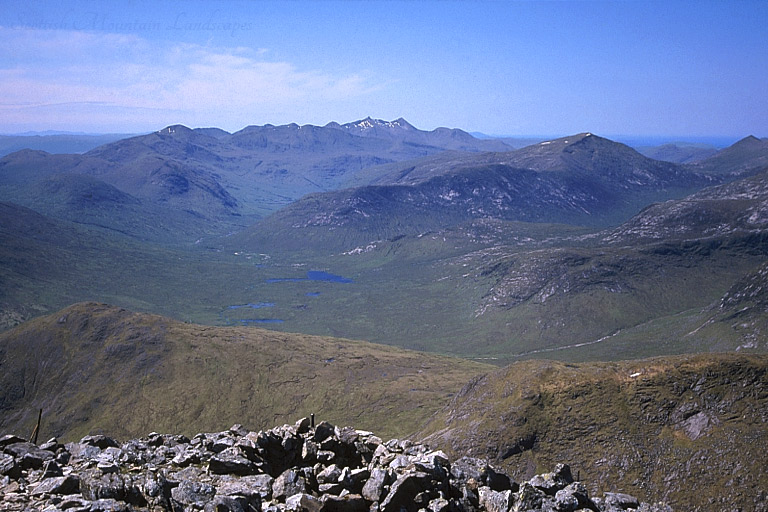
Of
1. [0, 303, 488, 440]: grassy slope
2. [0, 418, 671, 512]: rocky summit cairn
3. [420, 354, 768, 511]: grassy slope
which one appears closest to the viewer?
[0, 418, 671, 512]: rocky summit cairn

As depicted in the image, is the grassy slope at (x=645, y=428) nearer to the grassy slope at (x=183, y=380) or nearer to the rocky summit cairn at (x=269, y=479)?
the rocky summit cairn at (x=269, y=479)

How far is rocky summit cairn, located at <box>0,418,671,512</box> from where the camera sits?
23.5 meters

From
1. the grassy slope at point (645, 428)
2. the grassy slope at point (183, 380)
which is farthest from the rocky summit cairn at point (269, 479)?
the grassy slope at point (183, 380)

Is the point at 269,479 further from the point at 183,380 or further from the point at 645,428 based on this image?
the point at 183,380

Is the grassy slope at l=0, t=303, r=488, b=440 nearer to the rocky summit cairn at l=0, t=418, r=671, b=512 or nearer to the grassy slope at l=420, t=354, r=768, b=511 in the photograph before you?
the grassy slope at l=420, t=354, r=768, b=511

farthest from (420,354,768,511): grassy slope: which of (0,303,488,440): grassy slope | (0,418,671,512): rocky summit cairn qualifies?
(0,303,488,440): grassy slope

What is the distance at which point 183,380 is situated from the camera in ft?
535

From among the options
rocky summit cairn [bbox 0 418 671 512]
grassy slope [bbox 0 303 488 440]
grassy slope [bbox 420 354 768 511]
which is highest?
rocky summit cairn [bbox 0 418 671 512]

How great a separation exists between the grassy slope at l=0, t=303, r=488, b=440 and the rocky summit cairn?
96.8 meters

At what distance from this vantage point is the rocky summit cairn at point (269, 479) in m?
23.5

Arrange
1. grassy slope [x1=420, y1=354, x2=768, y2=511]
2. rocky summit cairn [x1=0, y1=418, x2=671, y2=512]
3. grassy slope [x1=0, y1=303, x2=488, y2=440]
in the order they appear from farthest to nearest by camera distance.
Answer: grassy slope [x1=0, y1=303, x2=488, y2=440] < grassy slope [x1=420, y1=354, x2=768, y2=511] < rocky summit cairn [x1=0, y1=418, x2=671, y2=512]

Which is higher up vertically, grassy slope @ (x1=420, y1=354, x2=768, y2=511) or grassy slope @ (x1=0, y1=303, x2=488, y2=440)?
grassy slope @ (x1=420, y1=354, x2=768, y2=511)

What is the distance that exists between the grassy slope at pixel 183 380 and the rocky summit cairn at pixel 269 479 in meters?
96.8

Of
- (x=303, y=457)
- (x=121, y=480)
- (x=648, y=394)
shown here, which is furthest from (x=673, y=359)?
(x=121, y=480)
